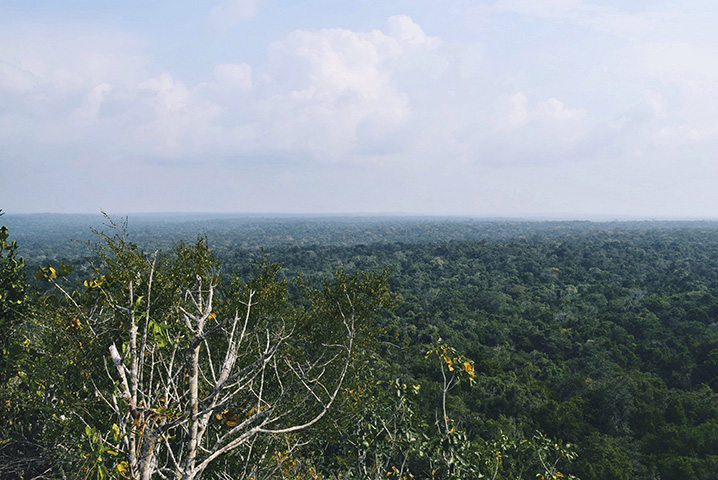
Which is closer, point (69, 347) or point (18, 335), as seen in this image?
point (69, 347)

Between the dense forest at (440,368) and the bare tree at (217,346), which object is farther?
the dense forest at (440,368)

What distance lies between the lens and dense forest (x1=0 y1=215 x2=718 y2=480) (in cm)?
596

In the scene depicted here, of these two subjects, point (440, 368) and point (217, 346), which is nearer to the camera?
point (217, 346)

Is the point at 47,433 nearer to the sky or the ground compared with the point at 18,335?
nearer to the ground

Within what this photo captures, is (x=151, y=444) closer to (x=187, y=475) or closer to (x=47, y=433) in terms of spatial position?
(x=187, y=475)

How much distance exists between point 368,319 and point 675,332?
43598 millimetres

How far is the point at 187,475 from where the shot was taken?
2869mm

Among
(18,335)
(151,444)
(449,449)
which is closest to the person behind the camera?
(151,444)

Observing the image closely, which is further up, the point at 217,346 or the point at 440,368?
the point at 217,346

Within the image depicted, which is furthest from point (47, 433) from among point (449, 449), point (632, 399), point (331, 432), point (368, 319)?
point (632, 399)

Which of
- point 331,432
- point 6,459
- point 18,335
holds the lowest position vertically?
point 331,432

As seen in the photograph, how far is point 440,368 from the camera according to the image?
1095 inches

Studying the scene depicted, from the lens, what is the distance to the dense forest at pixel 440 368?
19.5ft

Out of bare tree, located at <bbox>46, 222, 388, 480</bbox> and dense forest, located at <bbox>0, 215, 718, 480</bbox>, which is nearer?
bare tree, located at <bbox>46, 222, 388, 480</bbox>
